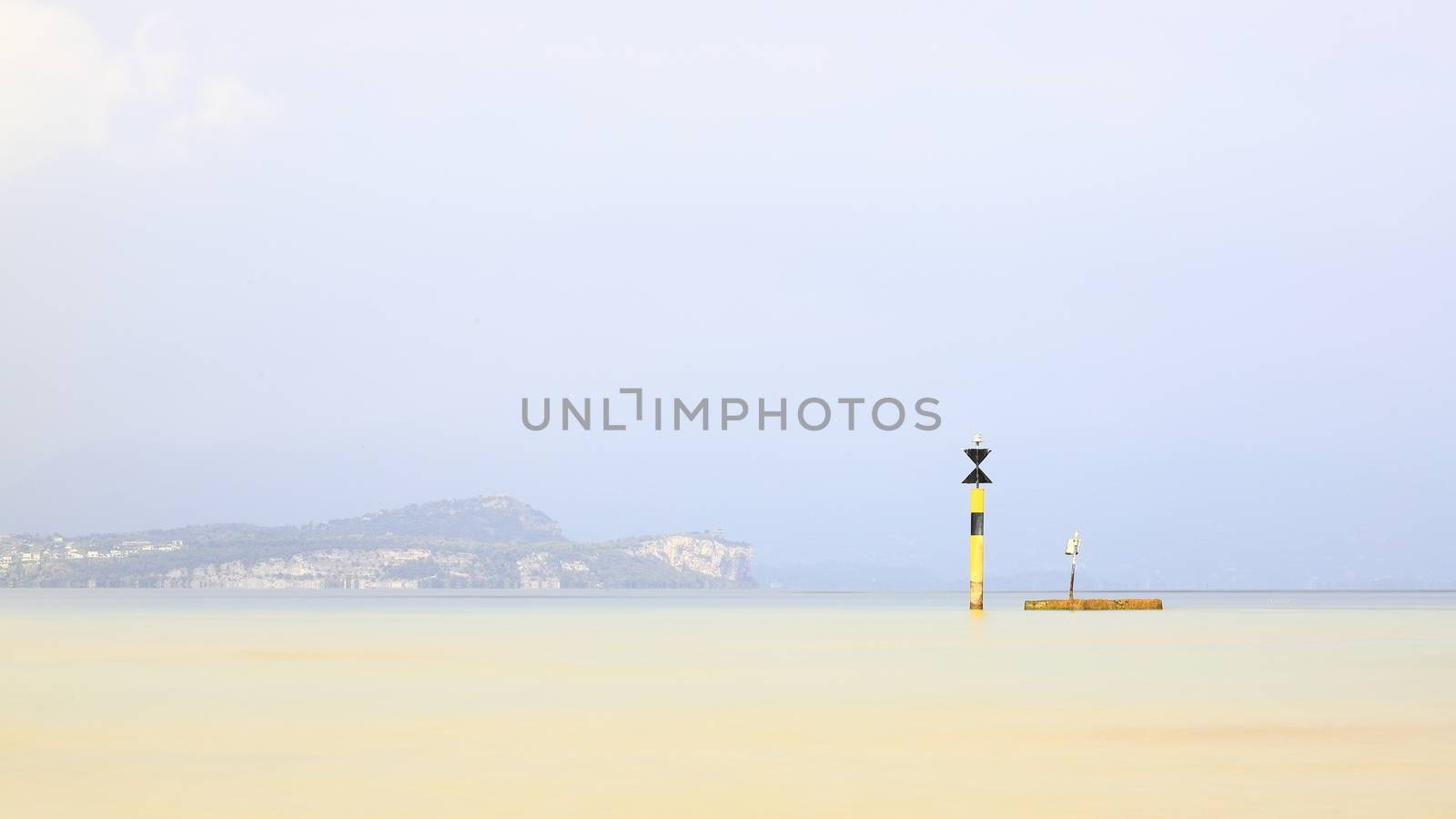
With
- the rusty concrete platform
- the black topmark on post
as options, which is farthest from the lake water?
the rusty concrete platform

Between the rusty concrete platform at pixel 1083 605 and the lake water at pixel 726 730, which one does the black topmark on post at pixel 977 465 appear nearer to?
the rusty concrete platform at pixel 1083 605

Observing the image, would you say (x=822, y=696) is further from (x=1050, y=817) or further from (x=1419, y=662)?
(x=1419, y=662)

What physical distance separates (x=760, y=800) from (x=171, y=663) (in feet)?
69.9

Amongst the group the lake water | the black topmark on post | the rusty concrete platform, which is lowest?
the lake water

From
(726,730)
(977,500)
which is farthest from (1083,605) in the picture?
(726,730)

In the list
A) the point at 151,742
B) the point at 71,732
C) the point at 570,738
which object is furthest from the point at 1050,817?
the point at 71,732

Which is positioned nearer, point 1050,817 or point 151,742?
point 1050,817

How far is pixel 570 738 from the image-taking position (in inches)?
747

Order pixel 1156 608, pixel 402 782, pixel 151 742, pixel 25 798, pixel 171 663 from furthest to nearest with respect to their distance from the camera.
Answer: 1. pixel 1156 608
2. pixel 171 663
3. pixel 151 742
4. pixel 402 782
5. pixel 25 798

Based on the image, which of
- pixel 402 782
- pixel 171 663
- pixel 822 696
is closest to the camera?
pixel 402 782

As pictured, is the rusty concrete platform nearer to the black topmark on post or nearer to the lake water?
the black topmark on post

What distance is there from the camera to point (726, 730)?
2014cm

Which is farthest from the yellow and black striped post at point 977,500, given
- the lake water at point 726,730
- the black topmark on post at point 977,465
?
the lake water at point 726,730

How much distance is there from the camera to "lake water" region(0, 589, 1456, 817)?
14.5 metres
